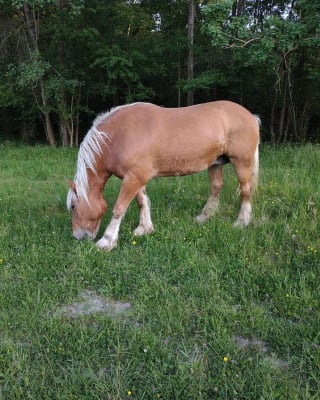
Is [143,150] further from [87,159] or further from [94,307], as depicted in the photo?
[94,307]

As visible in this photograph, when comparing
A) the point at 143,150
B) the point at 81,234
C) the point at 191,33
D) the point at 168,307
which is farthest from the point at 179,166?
the point at 191,33

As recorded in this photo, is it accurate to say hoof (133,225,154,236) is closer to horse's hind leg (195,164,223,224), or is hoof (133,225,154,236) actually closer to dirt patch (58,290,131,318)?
horse's hind leg (195,164,223,224)

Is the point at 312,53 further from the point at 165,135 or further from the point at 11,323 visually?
the point at 11,323

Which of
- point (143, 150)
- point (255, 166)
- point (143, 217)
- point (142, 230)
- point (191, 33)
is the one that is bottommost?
point (142, 230)

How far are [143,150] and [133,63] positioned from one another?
9923 mm

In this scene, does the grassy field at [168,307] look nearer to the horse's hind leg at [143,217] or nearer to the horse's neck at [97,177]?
the horse's hind leg at [143,217]

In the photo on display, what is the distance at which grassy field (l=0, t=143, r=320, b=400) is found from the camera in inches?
91.7

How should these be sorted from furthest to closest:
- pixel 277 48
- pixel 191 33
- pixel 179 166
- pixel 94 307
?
1. pixel 191 33
2. pixel 277 48
3. pixel 179 166
4. pixel 94 307

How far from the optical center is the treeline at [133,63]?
1203 centimetres

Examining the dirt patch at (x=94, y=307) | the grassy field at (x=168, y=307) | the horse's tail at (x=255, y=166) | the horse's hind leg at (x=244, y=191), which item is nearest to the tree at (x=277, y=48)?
the horse's tail at (x=255, y=166)

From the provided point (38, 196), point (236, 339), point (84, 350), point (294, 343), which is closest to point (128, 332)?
point (84, 350)

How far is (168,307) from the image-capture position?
3.04 meters

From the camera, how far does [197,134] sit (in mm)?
4520

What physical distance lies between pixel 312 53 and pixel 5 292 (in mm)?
10665
